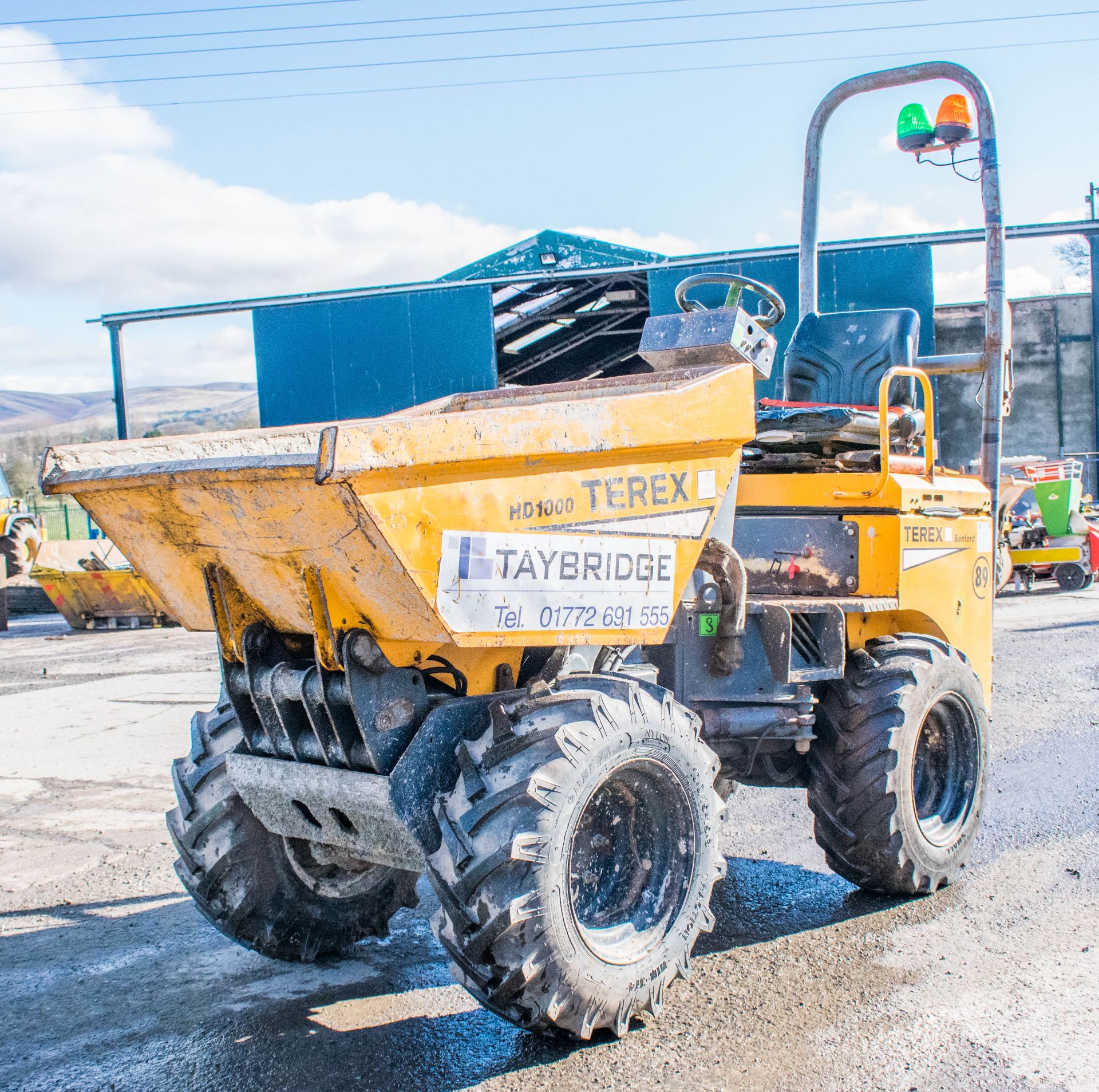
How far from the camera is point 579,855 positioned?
3.38 m

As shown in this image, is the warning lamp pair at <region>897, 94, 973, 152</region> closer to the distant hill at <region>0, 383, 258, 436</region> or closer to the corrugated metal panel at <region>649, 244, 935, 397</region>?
the corrugated metal panel at <region>649, 244, 935, 397</region>

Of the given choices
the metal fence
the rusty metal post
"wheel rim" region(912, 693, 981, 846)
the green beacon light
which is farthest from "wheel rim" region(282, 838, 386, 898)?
the metal fence

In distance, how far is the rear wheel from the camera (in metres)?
16.7

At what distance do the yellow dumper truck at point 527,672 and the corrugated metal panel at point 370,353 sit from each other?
1731cm

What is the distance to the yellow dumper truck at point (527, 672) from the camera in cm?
292

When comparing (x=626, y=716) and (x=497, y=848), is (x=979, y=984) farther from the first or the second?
(x=497, y=848)

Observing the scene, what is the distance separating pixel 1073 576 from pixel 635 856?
601 inches

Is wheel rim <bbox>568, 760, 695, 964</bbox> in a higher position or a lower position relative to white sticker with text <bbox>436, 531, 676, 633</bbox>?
lower

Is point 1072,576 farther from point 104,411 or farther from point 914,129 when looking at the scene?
point 104,411

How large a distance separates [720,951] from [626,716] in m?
1.30

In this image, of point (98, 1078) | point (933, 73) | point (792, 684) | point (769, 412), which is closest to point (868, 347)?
point (769, 412)

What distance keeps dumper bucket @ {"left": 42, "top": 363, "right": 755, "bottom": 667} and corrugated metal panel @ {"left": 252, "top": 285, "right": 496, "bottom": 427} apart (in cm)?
1802

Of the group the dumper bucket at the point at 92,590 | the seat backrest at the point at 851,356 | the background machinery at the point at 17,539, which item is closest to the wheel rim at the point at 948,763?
the seat backrest at the point at 851,356

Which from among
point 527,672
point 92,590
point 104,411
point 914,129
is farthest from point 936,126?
point 104,411
